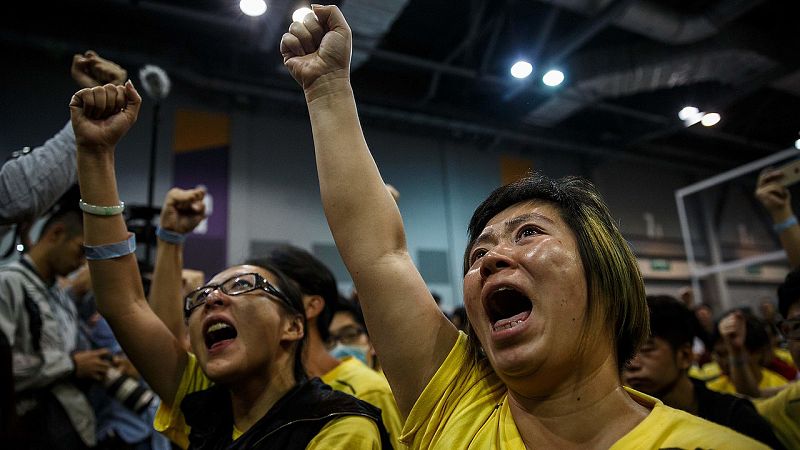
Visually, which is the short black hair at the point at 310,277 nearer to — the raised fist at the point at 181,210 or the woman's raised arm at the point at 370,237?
the raised fist at the point at 181,210

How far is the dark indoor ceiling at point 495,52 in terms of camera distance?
20.1 ft

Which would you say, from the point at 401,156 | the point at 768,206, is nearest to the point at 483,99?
the point at 401,156

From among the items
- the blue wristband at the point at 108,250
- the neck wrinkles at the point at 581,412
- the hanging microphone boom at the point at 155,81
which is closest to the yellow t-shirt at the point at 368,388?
the blue wristband at the point at 108,250

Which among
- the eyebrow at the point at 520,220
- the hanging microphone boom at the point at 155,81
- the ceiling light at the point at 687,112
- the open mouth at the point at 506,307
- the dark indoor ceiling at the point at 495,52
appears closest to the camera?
the open mouth at the point at 506,307

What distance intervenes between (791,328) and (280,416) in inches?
67.3

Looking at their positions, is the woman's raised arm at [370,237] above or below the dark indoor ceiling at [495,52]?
below

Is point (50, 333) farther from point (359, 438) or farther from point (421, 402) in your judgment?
point (421, 402)

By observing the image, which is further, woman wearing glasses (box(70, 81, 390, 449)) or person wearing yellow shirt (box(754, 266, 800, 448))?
person wearing yellow shirt (box(754, 266, 800, 448))

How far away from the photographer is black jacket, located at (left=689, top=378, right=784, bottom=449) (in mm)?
2086

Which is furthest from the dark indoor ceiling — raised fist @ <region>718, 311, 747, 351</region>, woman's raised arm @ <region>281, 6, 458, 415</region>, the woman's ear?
woman's raised arm @ <region>281, 6, 458, 415</region>

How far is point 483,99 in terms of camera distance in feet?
28.3

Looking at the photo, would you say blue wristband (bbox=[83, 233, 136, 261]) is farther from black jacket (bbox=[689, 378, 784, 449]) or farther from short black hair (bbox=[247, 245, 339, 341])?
black jacket (bbox=[689, 378, 784, 449])

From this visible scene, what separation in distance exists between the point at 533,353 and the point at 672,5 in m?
7.06

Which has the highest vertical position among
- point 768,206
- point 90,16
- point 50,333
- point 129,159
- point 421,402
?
point 90,16
